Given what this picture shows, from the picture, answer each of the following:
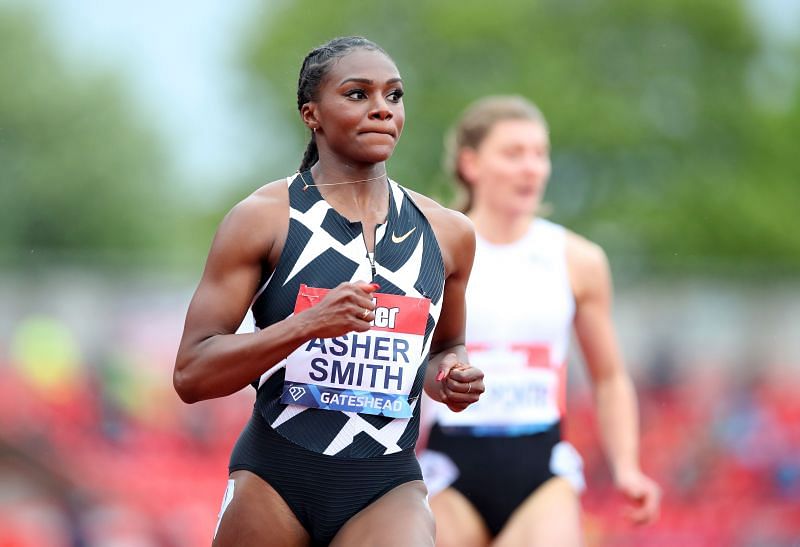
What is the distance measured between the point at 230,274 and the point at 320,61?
72cm

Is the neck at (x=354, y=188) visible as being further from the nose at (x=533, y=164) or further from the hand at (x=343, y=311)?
the nose at (x=533, y=164)

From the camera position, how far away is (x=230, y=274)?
382 centimetres

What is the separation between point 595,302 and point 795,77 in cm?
2747

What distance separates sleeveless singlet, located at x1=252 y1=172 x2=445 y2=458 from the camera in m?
3.88

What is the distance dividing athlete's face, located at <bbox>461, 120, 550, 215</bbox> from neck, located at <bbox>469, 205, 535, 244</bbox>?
0.03 metres

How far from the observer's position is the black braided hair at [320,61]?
402 centimetres

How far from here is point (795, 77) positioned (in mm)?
31750

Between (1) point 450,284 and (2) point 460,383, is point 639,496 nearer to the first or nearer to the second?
(1) point 450,284

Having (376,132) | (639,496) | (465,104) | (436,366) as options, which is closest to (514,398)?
(639,496)

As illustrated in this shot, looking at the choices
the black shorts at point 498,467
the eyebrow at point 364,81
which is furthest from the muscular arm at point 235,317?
the black shorts at point 498,467

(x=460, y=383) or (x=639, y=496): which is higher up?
(x=460, y=383)

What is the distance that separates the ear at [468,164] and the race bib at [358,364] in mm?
2533

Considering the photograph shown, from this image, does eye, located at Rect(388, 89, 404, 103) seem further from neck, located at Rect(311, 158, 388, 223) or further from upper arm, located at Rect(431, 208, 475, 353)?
upper arm, located at Rect(431, 208, 475, 353)

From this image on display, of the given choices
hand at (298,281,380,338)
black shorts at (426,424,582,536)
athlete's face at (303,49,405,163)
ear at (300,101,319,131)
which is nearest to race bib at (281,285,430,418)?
hand at (298,281,380,338)
